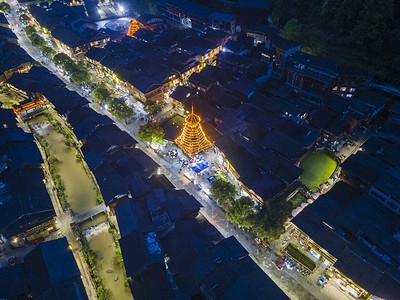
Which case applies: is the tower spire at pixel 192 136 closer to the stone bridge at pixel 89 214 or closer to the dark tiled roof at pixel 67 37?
the stone bridge at pixel 89 214

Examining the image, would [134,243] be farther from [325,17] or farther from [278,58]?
[325,17]

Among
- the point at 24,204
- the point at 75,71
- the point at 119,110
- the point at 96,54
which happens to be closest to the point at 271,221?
the point at 24,204

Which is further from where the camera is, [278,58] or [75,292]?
[278,58]

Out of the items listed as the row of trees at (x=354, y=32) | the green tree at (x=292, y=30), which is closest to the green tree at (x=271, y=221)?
the row of trees at (x=354, y=32)

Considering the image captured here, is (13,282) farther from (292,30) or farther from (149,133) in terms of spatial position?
(292,30)

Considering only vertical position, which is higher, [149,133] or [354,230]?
[149,133]

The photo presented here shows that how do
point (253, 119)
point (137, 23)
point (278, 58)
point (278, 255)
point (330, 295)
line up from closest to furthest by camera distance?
point (330, 295) < point (278, 255) < point (253, 119) < point (278, 58) < point (137, 23)

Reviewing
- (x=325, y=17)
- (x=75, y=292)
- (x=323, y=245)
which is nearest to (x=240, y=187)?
(x=323, y=245)

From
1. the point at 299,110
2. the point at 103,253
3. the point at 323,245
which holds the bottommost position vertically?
the point at 323,245
